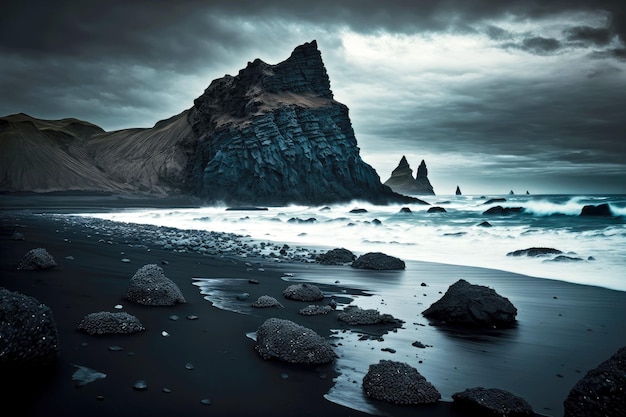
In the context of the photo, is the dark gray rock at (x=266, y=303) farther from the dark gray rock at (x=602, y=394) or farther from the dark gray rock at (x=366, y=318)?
the dark gray rock at (x=602, y=394)

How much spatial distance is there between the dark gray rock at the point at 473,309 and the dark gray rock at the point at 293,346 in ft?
7.87

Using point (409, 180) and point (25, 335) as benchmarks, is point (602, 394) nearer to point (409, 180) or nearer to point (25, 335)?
point (25, 335)

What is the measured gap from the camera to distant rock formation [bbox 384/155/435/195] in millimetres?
171113

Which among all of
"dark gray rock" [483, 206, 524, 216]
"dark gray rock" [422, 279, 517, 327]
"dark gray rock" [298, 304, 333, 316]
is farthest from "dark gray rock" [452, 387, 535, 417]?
"dark gray rock" [483, 206, 524, 216]

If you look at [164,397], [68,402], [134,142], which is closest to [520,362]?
[164,397]

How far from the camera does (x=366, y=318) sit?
605cm

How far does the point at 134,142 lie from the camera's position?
125438 millimetres

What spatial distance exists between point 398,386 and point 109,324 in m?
3.27

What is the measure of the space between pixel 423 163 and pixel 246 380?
18235 cm

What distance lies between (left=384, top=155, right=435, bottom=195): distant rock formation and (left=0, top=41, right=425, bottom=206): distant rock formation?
94.1m

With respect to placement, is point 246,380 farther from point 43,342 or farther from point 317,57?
point 317,57

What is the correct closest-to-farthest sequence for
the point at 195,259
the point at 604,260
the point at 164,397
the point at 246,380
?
1. the point at 164,397
2. the point at 246,380
3. the point at 195,259
4. the point at 604,260

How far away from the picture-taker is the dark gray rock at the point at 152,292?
20.5 ft

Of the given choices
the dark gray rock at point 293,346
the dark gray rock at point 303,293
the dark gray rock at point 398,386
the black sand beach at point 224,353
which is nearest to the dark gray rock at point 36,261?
the black sand beach at point 224,353
